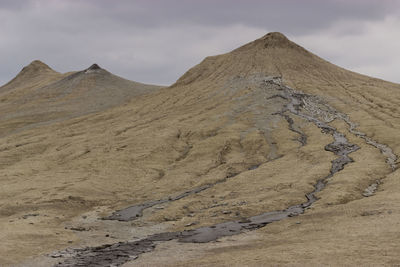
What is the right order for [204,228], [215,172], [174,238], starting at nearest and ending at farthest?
[174,238] → [204,228] → [215,172]

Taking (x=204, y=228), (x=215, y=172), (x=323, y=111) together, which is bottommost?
(x=204, y=228)

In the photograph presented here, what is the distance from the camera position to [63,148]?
108m

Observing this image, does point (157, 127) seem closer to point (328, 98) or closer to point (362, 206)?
point (328, 98)

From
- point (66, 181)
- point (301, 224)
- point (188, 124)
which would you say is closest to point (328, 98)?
point (188, 124)

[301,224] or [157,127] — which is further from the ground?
[157,127]

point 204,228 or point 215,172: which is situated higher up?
point 215,172

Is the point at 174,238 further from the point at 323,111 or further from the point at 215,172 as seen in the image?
the point at 323,111

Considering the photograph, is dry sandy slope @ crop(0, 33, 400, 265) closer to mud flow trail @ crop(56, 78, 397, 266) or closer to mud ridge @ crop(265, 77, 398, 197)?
mud flow trail @ crop(56, 78, 397, 266)

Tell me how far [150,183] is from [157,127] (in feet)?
142

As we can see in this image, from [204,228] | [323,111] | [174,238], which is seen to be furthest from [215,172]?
[323,111]

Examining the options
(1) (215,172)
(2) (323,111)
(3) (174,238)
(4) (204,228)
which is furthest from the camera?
(2) (323,111)

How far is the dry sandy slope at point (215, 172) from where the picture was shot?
116 feet

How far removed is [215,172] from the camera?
7969 cm

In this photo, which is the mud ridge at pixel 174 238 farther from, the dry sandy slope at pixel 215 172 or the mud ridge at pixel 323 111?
the mud ridge at pixel 323 111
